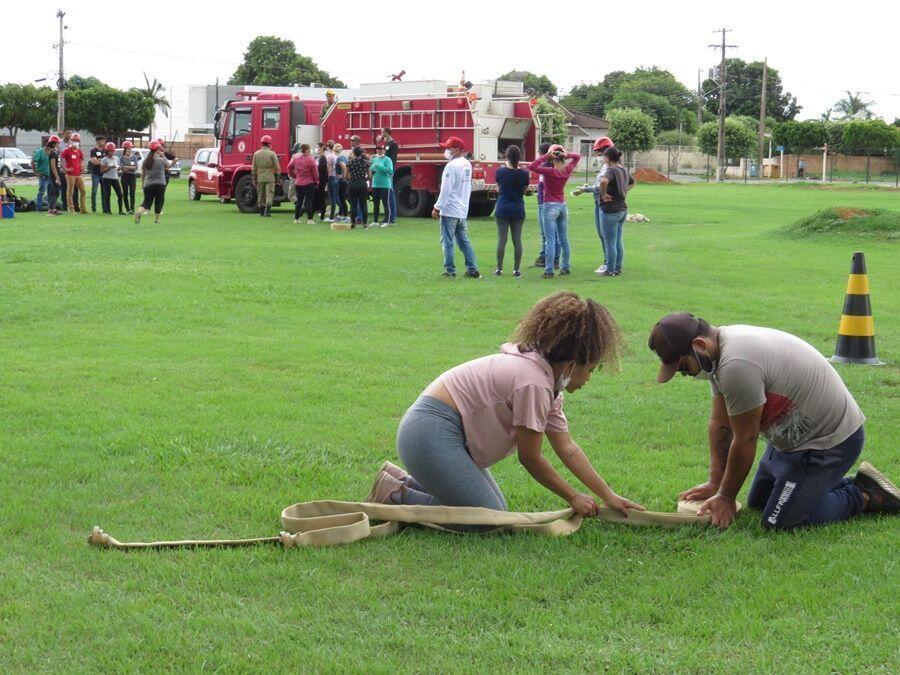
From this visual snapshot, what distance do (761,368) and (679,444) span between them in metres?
Answer: 1.96

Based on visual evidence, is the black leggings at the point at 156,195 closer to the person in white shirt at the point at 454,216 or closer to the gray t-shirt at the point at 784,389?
the person in white shirt at the point at 454,216

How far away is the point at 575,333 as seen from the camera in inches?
187

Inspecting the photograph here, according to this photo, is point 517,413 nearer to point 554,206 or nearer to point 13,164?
point 554,206

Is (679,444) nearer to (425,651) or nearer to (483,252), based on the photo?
(425,651)

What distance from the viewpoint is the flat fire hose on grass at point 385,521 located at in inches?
188

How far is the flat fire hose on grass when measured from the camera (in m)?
4.77

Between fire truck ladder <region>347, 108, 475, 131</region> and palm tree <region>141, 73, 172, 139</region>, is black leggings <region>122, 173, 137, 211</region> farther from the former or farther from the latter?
palm tree <region>141, 73, 172, 139</region>

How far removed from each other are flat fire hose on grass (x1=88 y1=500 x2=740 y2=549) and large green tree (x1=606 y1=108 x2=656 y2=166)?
69.0 m

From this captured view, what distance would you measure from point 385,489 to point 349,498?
0.38m

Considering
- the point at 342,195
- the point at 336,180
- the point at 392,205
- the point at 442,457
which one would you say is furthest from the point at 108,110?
the point at 442,457

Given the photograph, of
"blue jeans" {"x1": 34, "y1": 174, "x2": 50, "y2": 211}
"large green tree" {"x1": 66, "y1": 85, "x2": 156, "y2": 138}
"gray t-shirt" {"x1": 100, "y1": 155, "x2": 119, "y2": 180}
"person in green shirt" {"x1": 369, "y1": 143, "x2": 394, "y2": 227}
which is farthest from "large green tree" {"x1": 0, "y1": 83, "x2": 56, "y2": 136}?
"person in green shirt" {"x1": 369, "y1": 143, "x2": 394, "y2": 227}

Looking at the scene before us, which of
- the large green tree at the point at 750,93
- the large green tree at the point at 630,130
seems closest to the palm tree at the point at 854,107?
the large green tree at the point at 750,93

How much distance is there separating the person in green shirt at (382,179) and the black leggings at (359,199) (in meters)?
0.40

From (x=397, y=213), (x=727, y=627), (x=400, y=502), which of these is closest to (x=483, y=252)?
(x=397, y=213)
